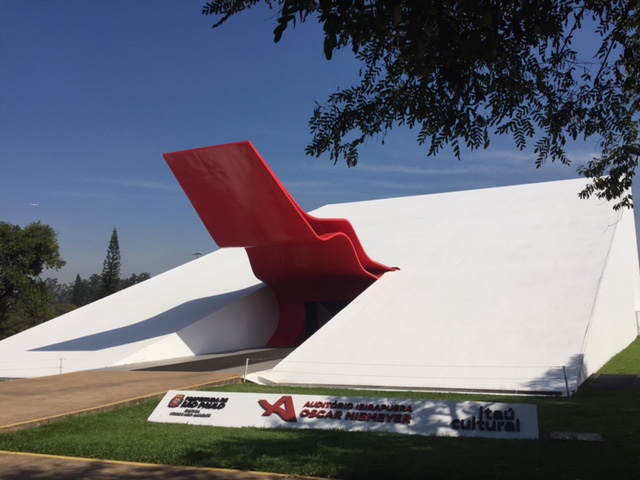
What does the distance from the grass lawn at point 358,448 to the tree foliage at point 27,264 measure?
21.8 m

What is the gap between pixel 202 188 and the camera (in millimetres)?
13570

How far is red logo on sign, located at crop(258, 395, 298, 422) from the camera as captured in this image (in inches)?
276

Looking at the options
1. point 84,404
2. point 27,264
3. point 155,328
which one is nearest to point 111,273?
point 27,264

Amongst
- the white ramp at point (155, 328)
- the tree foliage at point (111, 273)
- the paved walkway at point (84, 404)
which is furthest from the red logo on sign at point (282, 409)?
the tree foliage at point (111, 273)

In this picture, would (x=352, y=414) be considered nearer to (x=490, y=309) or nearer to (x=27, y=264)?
(x=490, y=309)

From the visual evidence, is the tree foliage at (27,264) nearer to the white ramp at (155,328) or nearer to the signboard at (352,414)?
the white ramp at (155,328)

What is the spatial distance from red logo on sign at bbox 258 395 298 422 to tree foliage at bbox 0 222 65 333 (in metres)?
23.1

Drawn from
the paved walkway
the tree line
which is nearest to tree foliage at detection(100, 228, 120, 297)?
the tree line

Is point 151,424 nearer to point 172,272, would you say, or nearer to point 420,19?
point 420,19

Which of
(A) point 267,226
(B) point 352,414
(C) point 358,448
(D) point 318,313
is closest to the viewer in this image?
(C) point 358,448

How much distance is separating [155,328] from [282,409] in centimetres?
939

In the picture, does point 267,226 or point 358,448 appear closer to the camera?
point 358,448

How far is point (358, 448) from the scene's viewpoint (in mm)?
5730

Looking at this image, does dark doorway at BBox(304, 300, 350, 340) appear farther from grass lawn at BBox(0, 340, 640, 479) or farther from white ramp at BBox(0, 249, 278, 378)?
grass lawn at BBox(0, 340, 640, 479)
